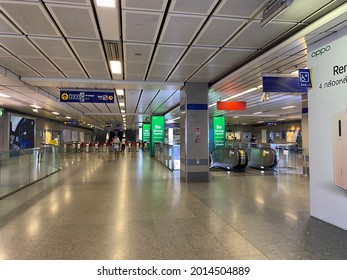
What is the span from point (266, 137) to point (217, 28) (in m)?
29.0

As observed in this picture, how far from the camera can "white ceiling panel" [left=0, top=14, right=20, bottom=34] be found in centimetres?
393

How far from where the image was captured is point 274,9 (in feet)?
10.8

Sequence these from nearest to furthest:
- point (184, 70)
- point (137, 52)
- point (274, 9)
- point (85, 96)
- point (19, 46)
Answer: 1. point (274, 9)
2. point (19, 46)
3. point (137, 52)
4. point (184, 70)
5. point (85, 96)

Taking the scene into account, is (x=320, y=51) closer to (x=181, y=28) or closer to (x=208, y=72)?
(x=181, y=28)

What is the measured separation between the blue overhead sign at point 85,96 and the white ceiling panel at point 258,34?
17.3 feet

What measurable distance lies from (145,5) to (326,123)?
Result: 3.37 m

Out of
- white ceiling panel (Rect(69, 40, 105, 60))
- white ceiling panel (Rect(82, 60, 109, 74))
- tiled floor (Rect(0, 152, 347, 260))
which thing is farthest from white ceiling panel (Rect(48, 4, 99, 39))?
tiled floor (Rect(0, 152, 347, 260))

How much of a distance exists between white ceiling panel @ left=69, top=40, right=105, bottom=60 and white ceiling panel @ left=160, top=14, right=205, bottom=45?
1346mm

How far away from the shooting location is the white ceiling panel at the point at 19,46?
464 cm

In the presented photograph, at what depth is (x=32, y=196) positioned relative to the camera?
6.07 metres

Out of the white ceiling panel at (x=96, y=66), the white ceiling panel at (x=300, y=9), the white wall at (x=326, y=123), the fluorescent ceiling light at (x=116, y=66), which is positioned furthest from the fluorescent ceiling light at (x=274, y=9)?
the white ceiling panel at (x=96, y=66)

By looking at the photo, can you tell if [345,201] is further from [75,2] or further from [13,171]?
[13,171]

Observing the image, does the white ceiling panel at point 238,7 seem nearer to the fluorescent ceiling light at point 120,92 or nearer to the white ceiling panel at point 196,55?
the white ceiling panel at point 196,55

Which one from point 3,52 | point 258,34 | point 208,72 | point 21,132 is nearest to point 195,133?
point 208,72
